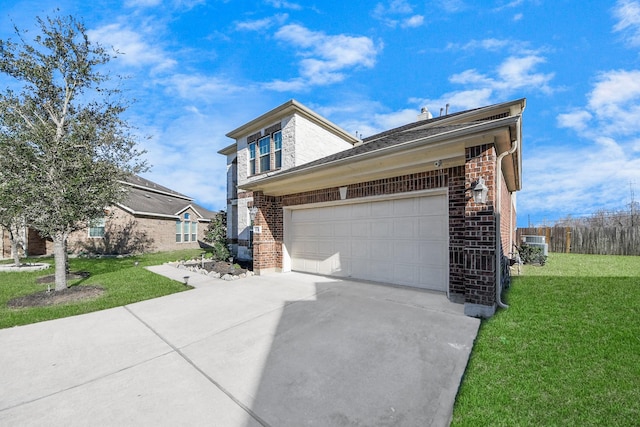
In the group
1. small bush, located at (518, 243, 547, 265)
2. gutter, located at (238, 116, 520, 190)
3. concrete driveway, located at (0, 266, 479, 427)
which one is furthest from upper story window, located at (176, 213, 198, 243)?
small bush, located at (518, 243, 547, 265)

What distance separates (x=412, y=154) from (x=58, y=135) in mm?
8885

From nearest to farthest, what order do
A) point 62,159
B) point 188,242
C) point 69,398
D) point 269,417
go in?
point 269,417 → point 69,398 → point 62,159 → point 188,242

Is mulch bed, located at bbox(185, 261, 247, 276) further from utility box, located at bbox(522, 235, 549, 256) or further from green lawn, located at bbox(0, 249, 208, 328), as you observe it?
utility box, located at bbox(522, 235, 549, 256)

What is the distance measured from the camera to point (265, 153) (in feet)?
39.4

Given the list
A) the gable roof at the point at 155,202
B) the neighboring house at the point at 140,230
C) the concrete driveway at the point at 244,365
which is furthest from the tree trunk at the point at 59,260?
the gable roof at the point at 155,202

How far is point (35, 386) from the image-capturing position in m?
2.78

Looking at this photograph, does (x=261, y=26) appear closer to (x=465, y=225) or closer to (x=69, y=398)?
(x=465, y=225)

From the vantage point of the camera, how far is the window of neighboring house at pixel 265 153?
11.9 metres

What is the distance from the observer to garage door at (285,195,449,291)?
5734 mm

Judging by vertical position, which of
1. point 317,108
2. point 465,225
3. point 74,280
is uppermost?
point 317,108

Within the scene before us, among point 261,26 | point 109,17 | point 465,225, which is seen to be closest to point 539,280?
point 465,225

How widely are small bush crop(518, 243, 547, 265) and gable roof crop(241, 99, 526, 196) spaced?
544 cm

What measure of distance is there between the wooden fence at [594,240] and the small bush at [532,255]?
7188 mm

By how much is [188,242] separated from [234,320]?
1964 centimetres
